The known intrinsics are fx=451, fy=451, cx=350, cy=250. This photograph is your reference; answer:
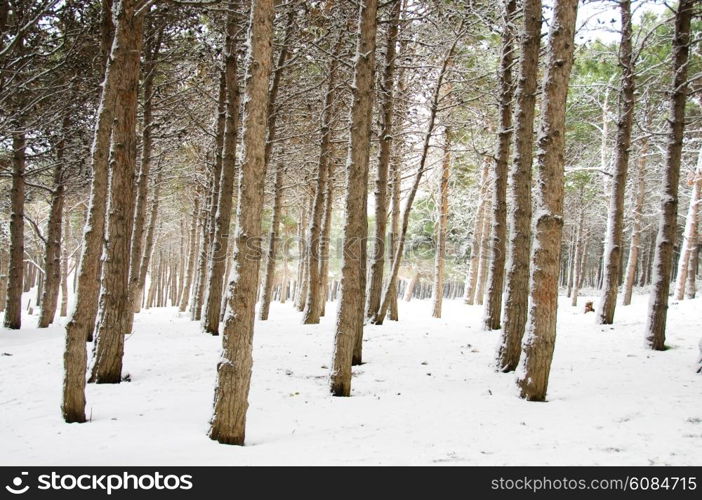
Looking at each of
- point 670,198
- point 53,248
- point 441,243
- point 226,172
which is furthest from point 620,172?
point 53,248

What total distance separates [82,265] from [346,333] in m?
3.29

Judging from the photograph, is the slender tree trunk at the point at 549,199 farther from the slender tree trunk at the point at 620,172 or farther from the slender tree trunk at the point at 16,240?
the slender tree trunk at the point at 16,240

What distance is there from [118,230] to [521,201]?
6.34 meters

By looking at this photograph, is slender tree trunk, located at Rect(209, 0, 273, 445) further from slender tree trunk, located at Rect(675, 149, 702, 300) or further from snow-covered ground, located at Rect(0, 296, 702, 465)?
slender tree trunk, located at Rect(675, 149, 702, 300)

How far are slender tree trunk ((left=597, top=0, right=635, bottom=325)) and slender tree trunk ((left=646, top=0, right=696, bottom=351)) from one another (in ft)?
5.79

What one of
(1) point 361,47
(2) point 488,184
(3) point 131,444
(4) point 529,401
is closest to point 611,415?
(4) point 529,401

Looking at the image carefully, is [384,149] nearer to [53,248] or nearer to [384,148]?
[384,148]

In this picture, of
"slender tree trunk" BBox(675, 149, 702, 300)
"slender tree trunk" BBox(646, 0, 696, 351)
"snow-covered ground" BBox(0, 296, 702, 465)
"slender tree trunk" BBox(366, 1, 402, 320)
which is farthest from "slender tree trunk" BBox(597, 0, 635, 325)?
"slender tree trunk" BBox(675, 149, 702, 300)

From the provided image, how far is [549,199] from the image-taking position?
221 inches

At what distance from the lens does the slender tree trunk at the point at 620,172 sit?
34.9 ft

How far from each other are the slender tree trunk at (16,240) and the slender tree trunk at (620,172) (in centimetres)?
1470

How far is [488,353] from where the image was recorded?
881 cm

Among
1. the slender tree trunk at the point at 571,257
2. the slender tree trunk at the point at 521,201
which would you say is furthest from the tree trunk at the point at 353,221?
the slender tree trunk at the point at 571,257
